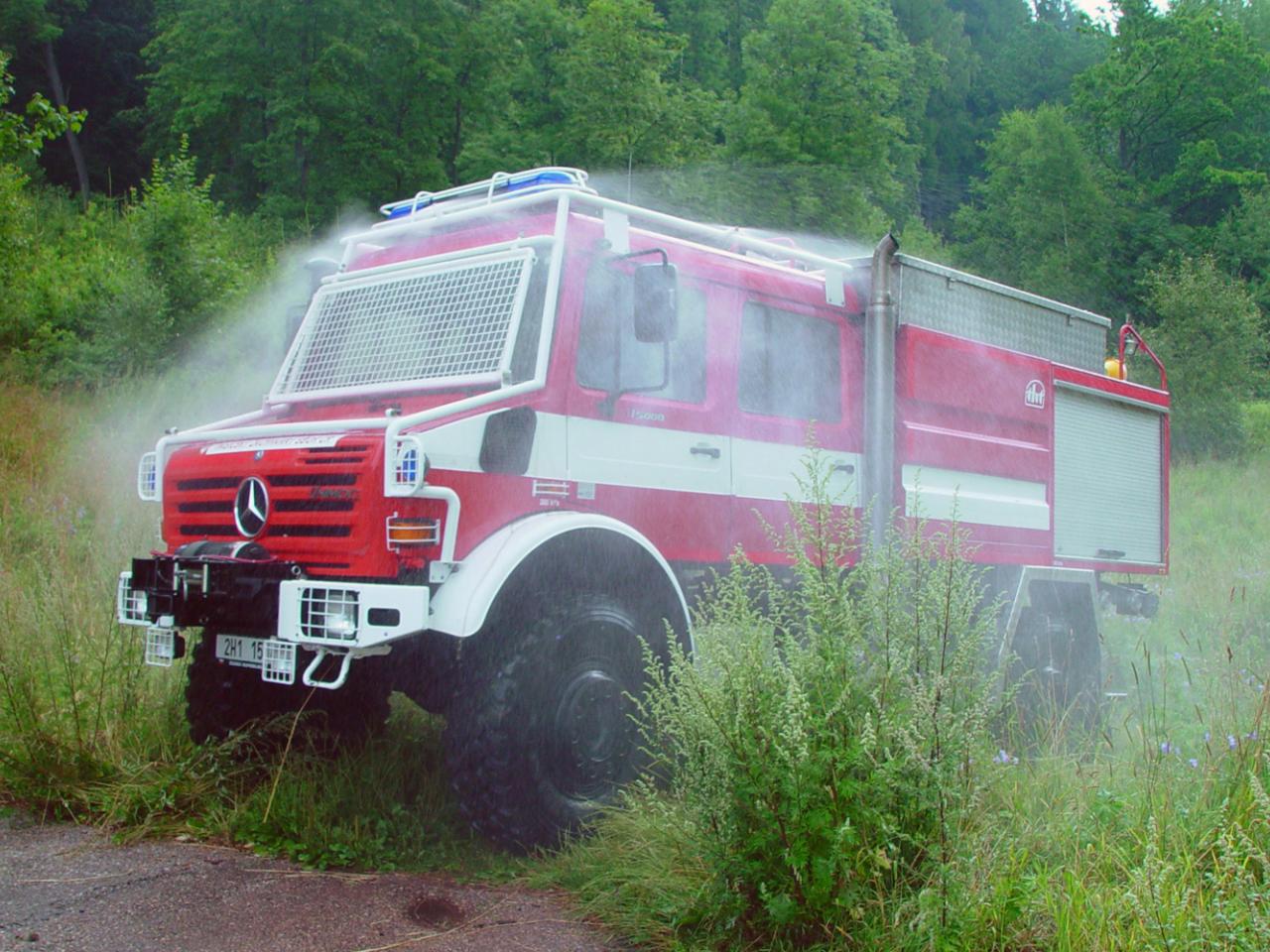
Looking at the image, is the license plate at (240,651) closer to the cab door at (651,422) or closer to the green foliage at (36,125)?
the cab door at (651,422)

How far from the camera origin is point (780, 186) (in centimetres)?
2284

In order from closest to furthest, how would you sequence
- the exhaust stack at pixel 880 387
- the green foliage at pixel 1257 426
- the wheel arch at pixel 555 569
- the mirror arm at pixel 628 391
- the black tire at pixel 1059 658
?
the wheel arch at pixel 555 569, the mirror arm at pixel 628 391, the exhaust stack at pixel 880 387, the black tire at pixel 1059 658, the green foliage at pixel 1257 426

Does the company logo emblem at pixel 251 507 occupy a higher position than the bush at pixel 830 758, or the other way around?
the company logo emblem at pixel 251 507

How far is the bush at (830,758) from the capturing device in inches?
140

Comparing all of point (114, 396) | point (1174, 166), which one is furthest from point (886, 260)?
point (1174, 166)

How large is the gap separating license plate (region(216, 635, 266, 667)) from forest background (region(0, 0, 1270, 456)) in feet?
19.7

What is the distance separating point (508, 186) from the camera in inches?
251

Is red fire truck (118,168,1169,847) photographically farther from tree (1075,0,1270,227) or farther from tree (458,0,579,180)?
tree (1075,0,1270,227)

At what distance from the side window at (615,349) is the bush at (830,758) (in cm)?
165

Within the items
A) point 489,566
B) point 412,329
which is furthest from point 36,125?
point 489,566

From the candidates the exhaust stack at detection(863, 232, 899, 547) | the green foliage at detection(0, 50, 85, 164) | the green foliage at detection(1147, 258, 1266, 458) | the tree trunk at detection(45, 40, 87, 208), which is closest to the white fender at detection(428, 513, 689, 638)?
the exhaust stack at detection(863, 232, 899, 547)

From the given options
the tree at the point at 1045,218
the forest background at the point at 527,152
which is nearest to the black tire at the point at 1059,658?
the forest background at the point at 527,152

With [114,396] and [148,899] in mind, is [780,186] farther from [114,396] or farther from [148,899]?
[148,899]

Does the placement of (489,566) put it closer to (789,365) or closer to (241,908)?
(241,908)
